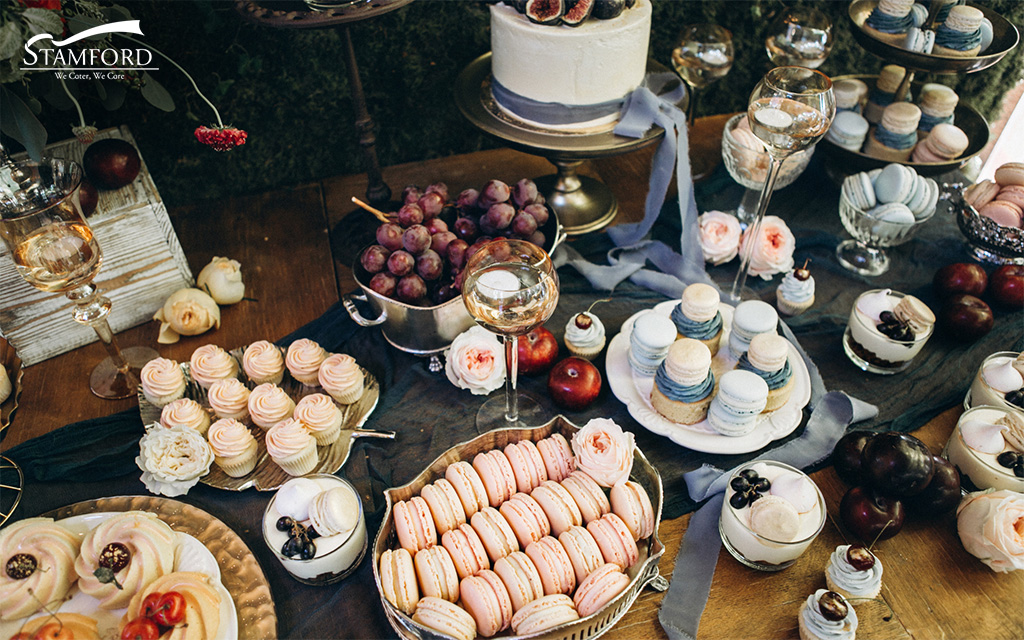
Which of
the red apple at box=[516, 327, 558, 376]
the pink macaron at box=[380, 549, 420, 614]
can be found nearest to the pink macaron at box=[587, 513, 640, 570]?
the pink macaron at box=[380, 549, 420, 614]

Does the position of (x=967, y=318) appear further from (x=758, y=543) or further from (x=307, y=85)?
(x=307, y=85)

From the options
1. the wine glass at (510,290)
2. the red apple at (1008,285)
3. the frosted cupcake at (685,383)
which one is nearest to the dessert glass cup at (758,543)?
the frosted cupcake at (685,383)

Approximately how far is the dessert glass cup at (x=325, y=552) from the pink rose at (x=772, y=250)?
0.90 metres

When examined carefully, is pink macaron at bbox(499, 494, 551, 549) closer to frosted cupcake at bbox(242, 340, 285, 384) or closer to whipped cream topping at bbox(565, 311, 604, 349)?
whipped cream topping at bbox(565, 311, 604, 349)

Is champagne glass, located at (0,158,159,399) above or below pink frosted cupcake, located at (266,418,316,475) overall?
above

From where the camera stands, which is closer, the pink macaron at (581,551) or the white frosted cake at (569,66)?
the pink macaron at (581,551)

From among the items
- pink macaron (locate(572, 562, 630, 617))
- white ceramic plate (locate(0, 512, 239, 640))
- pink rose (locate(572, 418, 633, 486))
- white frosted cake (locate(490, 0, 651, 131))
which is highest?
white frosted cake (locate(490, 0, 651, 131))

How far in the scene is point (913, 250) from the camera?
4.62 ft

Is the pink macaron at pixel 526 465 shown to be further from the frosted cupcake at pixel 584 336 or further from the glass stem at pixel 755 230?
the glass stem at pixel 755 230

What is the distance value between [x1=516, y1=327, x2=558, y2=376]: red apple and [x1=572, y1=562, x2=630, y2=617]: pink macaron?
1.34 ft

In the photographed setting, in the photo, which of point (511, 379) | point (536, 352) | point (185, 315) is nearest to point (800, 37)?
point (536, 352)

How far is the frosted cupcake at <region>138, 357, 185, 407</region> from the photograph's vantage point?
1032mm

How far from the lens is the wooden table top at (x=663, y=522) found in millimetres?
831

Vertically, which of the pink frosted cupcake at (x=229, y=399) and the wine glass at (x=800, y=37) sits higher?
the wine glass at (x=800, y=37)
